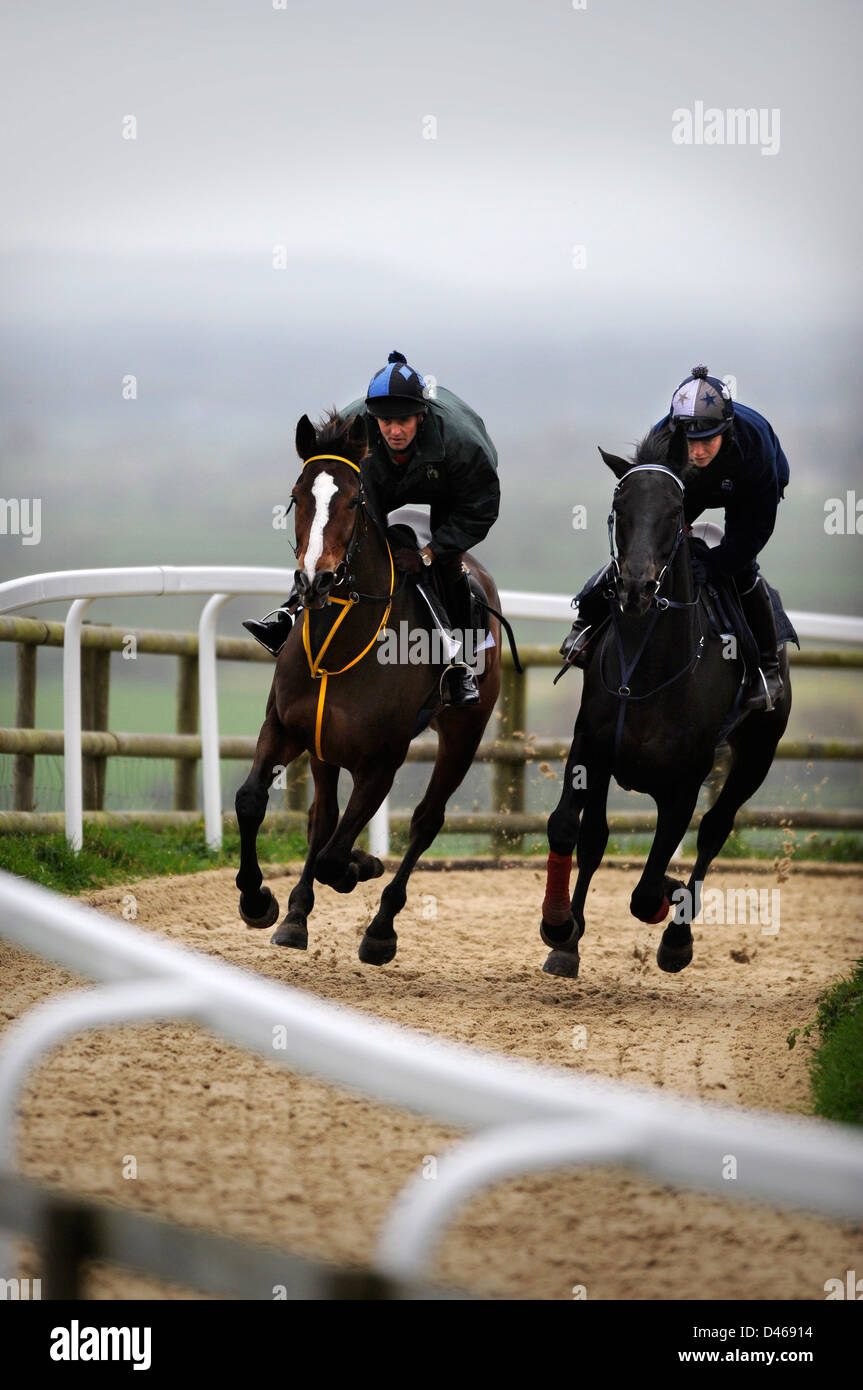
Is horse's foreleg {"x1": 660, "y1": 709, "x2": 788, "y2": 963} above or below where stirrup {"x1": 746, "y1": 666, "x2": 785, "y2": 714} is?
below

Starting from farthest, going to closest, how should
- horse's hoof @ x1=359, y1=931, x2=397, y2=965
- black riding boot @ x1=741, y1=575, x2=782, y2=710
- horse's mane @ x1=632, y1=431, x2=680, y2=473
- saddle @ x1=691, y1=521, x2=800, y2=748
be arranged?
black riding boot @ x1=741, y1=575, x2=782, y2=710 → saddle @ x1=691, y1=521, x2=800, y2=748 → horse's hoof @ x1=359, y1=931, x2=397, y2=965 → horse's mane @ x1=632, y1=431, x2=680, y2=473

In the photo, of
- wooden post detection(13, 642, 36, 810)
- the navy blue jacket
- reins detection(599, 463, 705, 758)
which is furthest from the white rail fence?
the navy blue jacket

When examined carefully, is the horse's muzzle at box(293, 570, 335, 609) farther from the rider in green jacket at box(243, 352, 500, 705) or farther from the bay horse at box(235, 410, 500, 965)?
the rider in green jacket at box(243, 352, 500, 705)

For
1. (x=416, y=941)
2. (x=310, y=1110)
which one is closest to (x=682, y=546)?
(x=416, y=941)

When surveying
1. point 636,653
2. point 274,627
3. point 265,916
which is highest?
point 274,627

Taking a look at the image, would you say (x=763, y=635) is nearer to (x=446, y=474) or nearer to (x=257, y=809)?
(x=446, y=474)

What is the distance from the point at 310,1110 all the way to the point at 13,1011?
1310 millimetres

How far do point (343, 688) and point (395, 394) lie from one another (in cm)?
122

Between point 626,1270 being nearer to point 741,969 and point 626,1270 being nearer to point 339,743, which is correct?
point 339,743

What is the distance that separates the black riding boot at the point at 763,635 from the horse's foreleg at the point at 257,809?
2.11 metres

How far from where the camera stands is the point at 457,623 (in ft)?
21.3

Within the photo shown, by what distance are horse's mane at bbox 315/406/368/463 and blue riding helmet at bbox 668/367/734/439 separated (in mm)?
1305

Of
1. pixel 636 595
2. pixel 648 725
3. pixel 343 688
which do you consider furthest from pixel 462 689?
pixel 636 595

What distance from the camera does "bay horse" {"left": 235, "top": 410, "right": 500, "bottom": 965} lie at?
5387 mm
